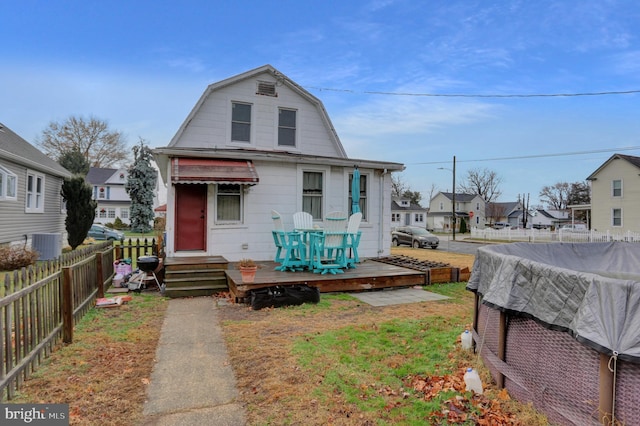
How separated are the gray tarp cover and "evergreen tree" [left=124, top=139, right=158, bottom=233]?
33.7 meters

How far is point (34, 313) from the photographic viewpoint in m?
3.68

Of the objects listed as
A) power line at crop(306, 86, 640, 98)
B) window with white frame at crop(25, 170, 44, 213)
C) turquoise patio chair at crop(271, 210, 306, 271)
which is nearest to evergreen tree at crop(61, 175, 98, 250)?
window with white frame at crop(25, 170, 44, 213)

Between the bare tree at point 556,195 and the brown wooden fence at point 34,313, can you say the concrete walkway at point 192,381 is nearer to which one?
the brown wooden fence at point 34,313

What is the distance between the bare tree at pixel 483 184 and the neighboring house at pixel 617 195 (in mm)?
36913

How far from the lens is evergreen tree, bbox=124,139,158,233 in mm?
32500

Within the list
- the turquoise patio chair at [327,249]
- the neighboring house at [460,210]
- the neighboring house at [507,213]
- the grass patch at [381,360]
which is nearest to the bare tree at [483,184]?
the neighboring house at [507,213]

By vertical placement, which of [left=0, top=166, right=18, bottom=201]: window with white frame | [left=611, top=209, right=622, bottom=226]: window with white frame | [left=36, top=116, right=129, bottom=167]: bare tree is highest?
[left=36, top=116, right=129, bottom=167]: bare tree

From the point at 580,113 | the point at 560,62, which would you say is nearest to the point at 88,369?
the point at 560,62

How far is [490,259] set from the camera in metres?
3.75

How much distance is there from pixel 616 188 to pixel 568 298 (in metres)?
33.2

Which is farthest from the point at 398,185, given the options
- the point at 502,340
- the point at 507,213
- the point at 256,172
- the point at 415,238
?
A: the point at 502,340

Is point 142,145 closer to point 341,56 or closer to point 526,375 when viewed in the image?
point 341,56

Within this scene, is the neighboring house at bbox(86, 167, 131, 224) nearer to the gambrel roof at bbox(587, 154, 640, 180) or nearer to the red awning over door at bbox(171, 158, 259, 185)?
the red awning over door at bbox(171, 158, 259, 185)

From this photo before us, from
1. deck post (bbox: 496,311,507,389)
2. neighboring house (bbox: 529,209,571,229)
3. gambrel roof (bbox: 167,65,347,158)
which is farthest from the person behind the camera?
neighboring house (bbox: 529,209,571,229)
